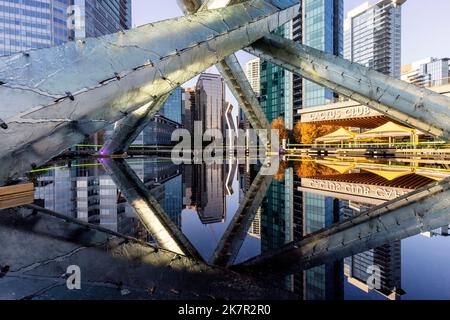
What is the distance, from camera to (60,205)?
5.00m

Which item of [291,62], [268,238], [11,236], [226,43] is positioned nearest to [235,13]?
[226,43]

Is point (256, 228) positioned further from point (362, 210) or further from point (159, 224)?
point (362, 210)

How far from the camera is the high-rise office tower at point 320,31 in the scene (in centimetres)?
5253

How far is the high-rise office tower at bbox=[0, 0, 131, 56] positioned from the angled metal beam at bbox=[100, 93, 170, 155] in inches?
2461

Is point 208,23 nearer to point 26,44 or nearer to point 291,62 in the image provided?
point 291,62

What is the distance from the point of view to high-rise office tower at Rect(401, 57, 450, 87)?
130 metres

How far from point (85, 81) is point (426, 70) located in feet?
584

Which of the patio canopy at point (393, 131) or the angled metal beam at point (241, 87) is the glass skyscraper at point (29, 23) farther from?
the patio canopy at point (393, 131)

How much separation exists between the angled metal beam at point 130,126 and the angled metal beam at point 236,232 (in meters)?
12.2

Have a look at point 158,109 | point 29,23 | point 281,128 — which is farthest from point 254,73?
point 158,109

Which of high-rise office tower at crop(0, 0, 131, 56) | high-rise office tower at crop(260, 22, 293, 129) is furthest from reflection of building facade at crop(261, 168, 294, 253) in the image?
high-rise office tower at crop(0, 0, 131, 56)

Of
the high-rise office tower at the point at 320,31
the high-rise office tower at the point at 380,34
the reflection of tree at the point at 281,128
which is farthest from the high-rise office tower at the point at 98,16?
the high-rise office tower at the point at 380,34

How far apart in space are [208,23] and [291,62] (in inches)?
205

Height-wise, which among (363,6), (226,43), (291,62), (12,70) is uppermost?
(363,6)
